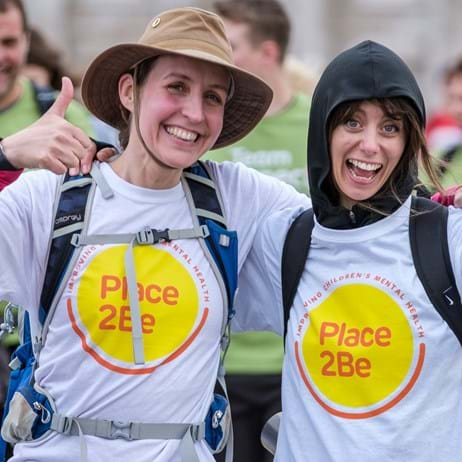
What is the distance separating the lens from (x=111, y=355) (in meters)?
4.30

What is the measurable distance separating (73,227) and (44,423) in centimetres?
63

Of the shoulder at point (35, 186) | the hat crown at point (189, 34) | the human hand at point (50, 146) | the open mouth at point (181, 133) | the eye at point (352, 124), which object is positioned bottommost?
the shoulder at point (35, 186)

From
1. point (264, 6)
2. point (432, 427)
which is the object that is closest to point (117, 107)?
point (432, 427)

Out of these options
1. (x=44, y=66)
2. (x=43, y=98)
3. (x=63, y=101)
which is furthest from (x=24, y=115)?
(x=63, y=101)

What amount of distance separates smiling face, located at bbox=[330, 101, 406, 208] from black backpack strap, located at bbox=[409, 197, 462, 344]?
0.17 metres

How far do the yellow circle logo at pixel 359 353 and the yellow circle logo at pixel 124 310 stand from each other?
0.43 m

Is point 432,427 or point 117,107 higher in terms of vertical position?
point 117,107

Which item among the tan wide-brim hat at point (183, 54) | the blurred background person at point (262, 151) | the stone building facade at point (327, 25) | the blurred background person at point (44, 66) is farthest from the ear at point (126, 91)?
the stone building facade at point (327, 25)

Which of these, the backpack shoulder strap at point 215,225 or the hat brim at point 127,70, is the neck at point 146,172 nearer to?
the backpack shoulder strap at point 215,225

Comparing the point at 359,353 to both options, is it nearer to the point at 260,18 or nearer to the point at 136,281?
the point at 136,281

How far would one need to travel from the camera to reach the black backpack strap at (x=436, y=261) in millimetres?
3975

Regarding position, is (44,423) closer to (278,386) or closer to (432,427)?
(432,427)

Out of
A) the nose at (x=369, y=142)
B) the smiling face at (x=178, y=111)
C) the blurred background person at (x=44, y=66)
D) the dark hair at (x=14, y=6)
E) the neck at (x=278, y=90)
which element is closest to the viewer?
the nose at (x=369, y=142)

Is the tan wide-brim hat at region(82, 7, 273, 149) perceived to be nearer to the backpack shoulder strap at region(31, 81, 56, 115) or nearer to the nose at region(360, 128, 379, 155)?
the nose at region(360, 128, 379, 155)
